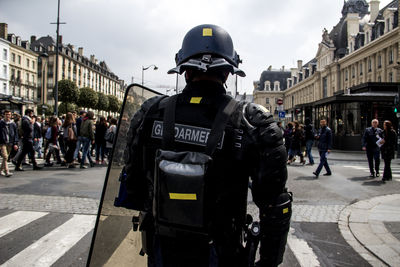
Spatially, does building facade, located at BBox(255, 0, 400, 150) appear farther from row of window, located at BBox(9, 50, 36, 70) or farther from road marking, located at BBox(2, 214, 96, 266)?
row of window, located at BBox(9, 50, 36, 70)

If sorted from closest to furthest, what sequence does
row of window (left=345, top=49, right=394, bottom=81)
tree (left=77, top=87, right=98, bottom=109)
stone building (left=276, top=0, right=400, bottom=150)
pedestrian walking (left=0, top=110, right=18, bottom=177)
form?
1. pedestrian walking (left=0, top=110, right=18, bottom=177)
2. stone building (left=276, top=0, right=400, bottom=150)
3. row of window (left=345, top=49, right=394, bottom=81)
4. tree (left=77, top=87, right=98, bottom=109)

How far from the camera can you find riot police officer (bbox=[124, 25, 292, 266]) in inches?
55.2

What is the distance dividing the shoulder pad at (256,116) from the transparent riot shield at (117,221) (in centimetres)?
81

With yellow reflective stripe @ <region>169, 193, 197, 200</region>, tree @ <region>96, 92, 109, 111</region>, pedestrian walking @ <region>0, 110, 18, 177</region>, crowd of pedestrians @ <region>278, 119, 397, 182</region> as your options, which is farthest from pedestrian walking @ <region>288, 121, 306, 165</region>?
tree @ <region>96, 92, 109, 111</region>

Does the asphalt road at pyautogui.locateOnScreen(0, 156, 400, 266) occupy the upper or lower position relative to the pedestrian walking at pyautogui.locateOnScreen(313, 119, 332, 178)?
lower

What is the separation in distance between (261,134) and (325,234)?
356 centimetres

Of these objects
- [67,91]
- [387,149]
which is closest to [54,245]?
[387,149]

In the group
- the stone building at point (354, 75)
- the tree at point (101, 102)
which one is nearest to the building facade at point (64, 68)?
the tree at point (101, 102)

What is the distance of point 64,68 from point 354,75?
5938 centimetres

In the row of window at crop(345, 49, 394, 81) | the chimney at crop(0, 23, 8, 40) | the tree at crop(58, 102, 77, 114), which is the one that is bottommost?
the tree at crop(58, 102, 77, 114)

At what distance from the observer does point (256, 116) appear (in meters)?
1.50

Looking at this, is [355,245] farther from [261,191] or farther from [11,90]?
[11,90]

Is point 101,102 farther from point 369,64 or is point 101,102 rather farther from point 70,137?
point 70,137

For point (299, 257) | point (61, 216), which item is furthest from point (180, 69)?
point (61, 216)
